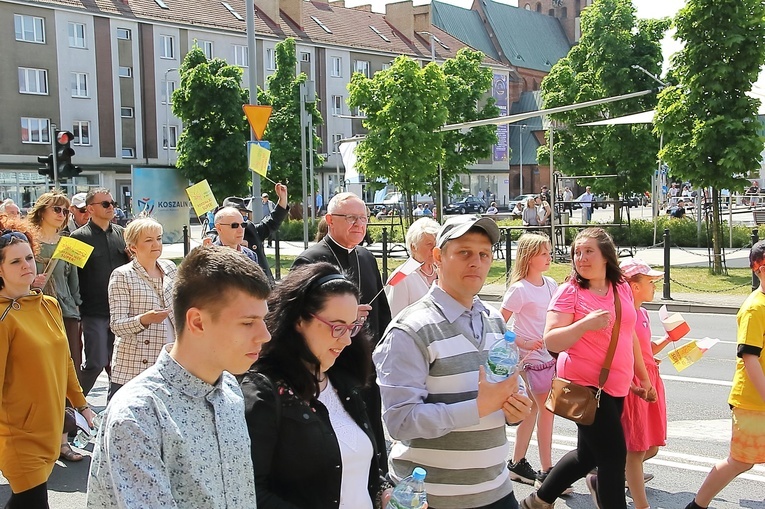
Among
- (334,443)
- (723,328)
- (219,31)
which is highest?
(219,31)

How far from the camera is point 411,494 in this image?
287cm

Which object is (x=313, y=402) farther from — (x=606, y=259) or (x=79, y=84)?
(x=79, y=84)

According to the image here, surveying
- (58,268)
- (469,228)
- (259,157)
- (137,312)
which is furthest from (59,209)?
(469,228)

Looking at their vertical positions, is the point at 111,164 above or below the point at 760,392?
above

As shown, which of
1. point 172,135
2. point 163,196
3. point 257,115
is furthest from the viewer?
point 172,135

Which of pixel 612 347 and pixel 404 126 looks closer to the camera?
pixel 612 347

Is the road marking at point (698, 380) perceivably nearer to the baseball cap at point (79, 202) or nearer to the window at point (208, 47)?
the baseball cap at point (79, 202)

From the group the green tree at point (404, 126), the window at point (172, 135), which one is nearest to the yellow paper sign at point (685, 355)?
the green tree at point (404, 126)

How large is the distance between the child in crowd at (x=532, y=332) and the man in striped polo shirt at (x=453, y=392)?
2.64m

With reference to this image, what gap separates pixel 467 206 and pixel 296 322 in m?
61.9

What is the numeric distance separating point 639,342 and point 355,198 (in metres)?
2.05

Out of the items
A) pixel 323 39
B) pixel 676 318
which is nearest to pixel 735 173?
pixel 676 318

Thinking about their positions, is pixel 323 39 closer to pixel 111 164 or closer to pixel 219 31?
pixel 219 31

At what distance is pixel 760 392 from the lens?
4.79 metres
